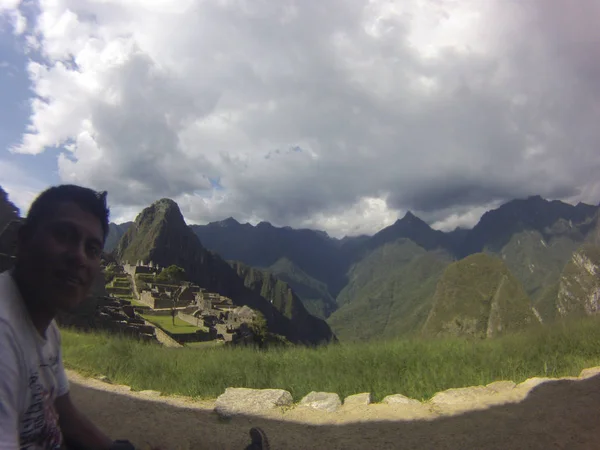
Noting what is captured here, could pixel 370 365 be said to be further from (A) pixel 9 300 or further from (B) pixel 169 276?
(B) pixel 169 276

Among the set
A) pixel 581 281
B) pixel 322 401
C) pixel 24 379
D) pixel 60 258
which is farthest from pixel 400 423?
pixel 581 281

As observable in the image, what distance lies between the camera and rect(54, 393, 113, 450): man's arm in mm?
2039

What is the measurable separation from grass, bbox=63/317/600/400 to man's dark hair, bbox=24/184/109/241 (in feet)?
16.1

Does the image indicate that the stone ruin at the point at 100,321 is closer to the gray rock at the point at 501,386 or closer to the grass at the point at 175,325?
A: the grass at the point at 175,325

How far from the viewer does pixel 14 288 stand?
1.48 meters

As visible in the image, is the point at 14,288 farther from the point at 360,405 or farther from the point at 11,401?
the point at 360,405

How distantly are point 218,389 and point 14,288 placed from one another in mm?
5381

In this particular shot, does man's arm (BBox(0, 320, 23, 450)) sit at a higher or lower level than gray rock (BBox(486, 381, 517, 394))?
higher

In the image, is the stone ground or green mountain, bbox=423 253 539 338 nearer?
the stone ground

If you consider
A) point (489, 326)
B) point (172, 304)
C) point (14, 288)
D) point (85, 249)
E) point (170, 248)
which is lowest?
point (489, 326)

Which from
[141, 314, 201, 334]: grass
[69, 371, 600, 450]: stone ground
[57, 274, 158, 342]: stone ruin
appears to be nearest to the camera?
[69, 371, 600, 450]: stone ground

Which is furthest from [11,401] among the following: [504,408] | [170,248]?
[170,248]

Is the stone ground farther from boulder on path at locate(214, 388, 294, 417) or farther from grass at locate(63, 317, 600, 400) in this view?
grass at locate(63, 317, 600, 400)

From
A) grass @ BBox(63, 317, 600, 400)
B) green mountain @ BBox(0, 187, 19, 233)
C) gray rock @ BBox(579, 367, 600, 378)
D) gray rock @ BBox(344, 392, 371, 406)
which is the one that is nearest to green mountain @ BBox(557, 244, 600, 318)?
grass @ BBox(63, 317, 600, 400)
